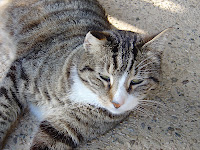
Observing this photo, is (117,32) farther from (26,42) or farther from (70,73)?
(26,42)

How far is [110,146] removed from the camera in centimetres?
194

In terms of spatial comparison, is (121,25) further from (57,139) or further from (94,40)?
(57,139)

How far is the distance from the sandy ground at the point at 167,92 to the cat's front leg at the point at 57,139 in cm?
12

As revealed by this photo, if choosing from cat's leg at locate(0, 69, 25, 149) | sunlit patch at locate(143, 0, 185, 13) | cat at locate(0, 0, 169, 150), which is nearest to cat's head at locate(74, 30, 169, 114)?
cat at locate(0, 0, 169, 150)

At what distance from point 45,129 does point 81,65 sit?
626 mm

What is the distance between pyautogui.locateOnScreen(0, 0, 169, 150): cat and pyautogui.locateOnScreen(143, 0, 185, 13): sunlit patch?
4.20 ft

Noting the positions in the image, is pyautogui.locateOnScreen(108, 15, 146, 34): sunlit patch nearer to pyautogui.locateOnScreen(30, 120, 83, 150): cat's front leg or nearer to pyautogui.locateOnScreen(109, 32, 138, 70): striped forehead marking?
pyautogui.locateOnScreen(109, 32, 138, 70): striped forehead marking

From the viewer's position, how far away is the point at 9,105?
202 cm

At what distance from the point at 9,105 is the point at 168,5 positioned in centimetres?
251

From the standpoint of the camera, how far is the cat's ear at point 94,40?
1.54 meters

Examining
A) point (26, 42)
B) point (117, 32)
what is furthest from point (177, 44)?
point (26, 42)

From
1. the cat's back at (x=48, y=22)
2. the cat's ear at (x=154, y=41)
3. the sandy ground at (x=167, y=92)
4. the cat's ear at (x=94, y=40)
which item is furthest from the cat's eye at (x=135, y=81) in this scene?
the cat's back at (x=48, y=22)

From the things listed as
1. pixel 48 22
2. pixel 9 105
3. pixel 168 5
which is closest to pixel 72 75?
pixel 9 105

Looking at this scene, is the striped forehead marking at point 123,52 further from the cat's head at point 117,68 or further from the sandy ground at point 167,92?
the sandy ground at point 167,92
